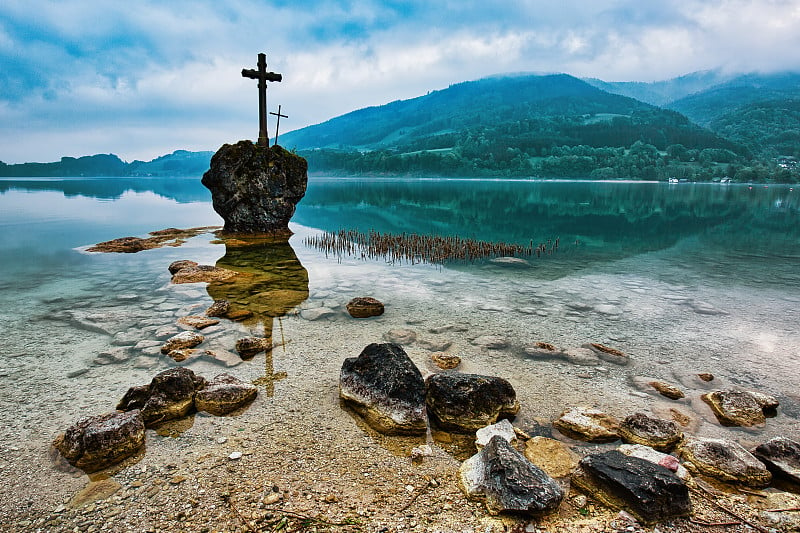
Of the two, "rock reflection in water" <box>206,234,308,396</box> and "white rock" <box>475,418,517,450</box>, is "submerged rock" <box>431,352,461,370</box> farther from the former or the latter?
"rock reflection in water" <box>206,234,308,396</box>

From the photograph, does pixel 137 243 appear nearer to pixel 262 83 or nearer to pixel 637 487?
pixel 262 83

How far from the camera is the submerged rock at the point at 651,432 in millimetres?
5873

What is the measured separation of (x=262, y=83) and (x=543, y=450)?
2835 centimetres

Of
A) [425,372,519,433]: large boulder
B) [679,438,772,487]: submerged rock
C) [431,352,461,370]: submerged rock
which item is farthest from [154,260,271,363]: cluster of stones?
[679,438,772,487]: submerged rock

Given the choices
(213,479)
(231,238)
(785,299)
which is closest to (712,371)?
(785,299)

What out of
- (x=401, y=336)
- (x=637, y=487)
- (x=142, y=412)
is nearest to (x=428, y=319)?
(x=401, y=336)

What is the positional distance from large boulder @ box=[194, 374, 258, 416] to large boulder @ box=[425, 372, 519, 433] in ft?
10.3

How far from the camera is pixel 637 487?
4.61 m

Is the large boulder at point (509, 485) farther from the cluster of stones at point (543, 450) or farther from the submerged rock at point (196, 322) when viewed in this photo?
the submerged rock at point (196, 322)

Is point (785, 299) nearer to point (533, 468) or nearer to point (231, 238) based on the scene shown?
point (533, 468)

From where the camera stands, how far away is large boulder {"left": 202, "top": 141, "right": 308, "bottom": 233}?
88.7 feet

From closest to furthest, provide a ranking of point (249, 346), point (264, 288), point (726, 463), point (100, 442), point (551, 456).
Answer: point (726, 463) < point (100, 442) < point (551, 456) < point (249, 346) < point (264, 288)

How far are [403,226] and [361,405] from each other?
30.8 m

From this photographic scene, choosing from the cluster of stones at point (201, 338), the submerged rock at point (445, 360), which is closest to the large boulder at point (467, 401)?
the submerged rock at point (445, 360)
